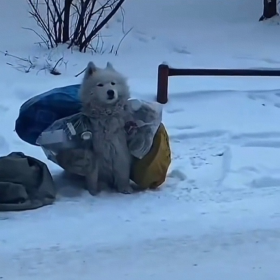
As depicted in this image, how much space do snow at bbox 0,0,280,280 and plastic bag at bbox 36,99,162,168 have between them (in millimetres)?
301

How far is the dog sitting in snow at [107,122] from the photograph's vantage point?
4426 mm

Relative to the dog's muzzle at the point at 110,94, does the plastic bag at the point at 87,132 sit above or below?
below

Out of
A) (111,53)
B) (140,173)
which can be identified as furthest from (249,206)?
(111,53)

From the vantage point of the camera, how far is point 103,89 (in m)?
4.40

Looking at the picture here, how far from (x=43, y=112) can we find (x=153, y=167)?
32.3 inches

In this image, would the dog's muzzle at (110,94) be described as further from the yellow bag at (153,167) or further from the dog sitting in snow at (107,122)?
the yellow bag at (153,167)

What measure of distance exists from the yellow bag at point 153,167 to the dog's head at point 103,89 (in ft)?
1.29

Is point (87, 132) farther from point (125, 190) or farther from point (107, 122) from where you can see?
point (125, 190)

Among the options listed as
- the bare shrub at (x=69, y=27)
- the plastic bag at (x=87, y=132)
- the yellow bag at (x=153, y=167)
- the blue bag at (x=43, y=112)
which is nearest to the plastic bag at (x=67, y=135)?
the plastic bag at (x=87, y=132)

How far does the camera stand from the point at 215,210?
14.0ft

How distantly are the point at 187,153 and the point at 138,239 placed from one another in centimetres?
192

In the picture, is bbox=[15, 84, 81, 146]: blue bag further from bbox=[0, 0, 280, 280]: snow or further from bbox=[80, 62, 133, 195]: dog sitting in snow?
bbox=[0, 0, 280, 280]: snow

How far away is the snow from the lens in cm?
347

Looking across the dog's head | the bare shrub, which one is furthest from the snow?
the dog's head
